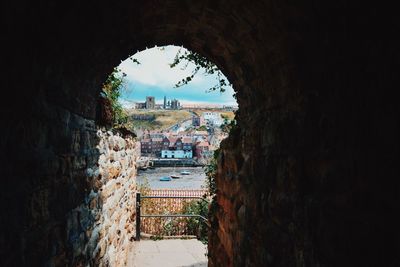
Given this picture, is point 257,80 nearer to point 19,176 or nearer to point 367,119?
point 367,119

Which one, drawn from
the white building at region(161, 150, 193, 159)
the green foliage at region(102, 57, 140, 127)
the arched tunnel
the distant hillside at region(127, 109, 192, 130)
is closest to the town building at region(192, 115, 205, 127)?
the distant hillside at region(127, 109, 192, 130)

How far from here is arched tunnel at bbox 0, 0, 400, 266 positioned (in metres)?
1.23

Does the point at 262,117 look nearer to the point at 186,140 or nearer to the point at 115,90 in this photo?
the point at 115,90

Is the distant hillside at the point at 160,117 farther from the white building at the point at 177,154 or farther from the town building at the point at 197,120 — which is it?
the white building at the point at 177,154

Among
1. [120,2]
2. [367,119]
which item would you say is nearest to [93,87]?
[120,2]

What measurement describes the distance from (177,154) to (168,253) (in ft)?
180

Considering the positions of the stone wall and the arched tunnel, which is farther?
the stone wall

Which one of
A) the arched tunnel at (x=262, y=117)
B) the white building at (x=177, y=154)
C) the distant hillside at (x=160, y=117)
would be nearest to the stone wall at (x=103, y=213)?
the arched tunnel at (x=262, y=117)

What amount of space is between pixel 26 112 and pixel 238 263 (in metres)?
2.33

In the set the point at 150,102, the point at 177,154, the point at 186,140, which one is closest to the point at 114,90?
the point at 177,154

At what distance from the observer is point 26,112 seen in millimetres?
1608

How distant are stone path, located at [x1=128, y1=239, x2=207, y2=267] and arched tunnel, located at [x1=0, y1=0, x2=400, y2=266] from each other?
10.9 ft

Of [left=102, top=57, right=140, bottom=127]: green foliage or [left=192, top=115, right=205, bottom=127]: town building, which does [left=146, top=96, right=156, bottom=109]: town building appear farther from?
[left=102, top=57, right=140, bottom=127]: green foliage

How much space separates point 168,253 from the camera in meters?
6.74
